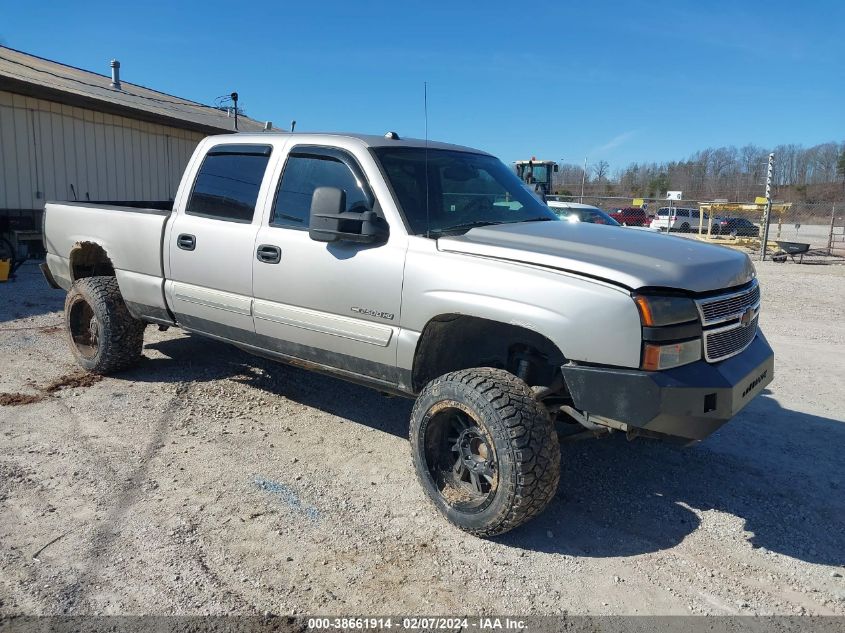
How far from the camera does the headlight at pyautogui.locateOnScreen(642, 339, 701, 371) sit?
3.02 meters

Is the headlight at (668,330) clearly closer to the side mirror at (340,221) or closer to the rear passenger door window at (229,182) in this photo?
the side mirror at (340,221)

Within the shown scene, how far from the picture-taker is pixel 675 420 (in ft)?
10.1

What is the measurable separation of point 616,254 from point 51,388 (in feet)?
15.7

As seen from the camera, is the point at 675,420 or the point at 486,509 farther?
the point at 486,509

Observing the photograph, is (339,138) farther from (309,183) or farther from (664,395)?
(664,395)

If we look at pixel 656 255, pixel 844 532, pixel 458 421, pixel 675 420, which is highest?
pixel 656 255

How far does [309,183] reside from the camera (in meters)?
4.42

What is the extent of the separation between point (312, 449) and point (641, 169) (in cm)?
6531

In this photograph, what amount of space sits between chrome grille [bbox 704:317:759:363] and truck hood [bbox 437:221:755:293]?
23cm

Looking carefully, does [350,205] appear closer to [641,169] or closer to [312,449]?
[312,449]

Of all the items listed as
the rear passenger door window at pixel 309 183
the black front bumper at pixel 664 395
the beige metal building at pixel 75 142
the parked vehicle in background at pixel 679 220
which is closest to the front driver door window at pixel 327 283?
the rear passenger door window at pixel 309 183

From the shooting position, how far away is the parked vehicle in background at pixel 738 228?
3197 centimetres

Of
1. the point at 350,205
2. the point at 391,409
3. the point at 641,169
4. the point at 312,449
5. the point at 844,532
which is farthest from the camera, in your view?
the point at 641,169

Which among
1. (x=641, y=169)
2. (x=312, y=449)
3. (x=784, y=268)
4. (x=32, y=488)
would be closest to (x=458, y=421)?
(x=312, y=449)
